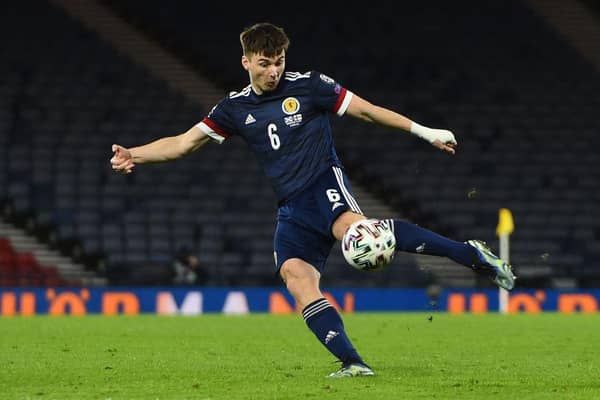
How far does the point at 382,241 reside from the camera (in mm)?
7184

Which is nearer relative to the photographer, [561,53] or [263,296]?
[263,296]

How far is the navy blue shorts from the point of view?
7.71 m

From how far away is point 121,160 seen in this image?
313 inches

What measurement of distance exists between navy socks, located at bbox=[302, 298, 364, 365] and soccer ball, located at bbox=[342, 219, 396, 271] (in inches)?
19.5

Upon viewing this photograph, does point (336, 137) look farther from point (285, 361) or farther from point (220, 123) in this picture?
point (220, 123)

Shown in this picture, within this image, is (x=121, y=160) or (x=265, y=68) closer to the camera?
(x=265, y=68)

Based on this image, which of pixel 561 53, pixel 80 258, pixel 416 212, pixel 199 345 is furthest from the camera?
pixel 561 53

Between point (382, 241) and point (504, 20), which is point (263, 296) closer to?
point (504, 20)

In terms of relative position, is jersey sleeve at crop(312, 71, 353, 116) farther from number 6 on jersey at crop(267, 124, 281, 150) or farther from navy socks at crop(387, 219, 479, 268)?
navy socks at crop(387, 219, 479, 268)

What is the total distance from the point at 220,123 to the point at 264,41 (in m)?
0.81

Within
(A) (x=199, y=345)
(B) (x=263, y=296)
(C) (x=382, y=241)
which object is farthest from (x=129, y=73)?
(C) (x=382, y=241)

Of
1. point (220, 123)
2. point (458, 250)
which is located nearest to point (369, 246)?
point (458, 250)

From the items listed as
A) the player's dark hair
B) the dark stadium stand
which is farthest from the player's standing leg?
the dark stadium stand

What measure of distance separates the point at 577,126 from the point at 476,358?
1690 cm
